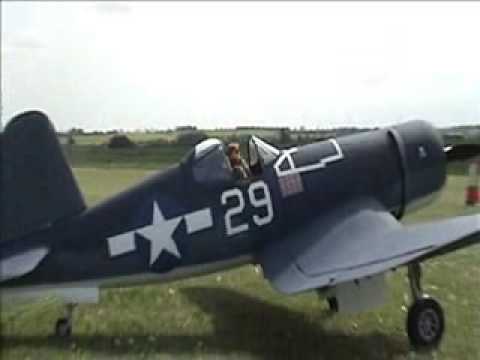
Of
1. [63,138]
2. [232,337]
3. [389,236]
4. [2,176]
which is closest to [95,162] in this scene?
[63,138]

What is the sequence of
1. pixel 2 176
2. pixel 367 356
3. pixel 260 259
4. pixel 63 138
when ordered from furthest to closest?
pixel 260 259, pixel 367 356, pixel 63 138, pixel 2 176

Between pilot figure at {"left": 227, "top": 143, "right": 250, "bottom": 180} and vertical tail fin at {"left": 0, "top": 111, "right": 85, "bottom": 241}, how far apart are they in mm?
1259

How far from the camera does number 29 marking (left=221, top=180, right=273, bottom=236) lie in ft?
17.0

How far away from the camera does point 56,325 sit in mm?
4660

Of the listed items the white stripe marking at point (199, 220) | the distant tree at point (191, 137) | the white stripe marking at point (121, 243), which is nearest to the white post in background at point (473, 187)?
the distant tree at point (191, 137)

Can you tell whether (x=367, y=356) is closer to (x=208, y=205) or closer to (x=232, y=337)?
(x=232, y=337)

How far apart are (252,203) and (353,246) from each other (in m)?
0.83

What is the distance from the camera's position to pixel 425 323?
16.5ft

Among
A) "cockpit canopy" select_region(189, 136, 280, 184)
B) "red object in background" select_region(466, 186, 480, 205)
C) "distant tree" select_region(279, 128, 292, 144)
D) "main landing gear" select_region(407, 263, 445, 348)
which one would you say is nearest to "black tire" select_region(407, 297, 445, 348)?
"main landing gear" select_region(407, 263, 445, 348)

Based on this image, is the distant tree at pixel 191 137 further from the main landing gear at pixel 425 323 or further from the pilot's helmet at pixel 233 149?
the main landing gear at pixel 425 323

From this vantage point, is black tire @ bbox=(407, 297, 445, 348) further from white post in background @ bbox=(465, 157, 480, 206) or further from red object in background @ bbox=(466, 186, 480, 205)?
red object in background @ bbox=(466, 186, 480, 205)

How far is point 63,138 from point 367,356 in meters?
2.59

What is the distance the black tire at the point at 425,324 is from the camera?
16.4 ft

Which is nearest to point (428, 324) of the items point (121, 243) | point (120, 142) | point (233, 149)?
point (233, 149)
